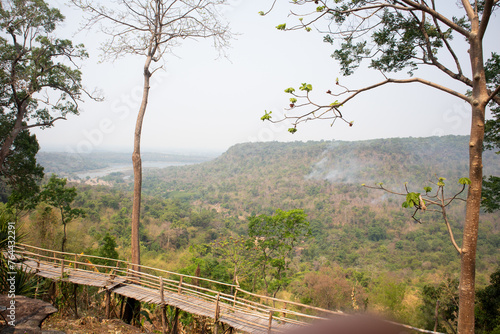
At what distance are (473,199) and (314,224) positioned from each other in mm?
44875

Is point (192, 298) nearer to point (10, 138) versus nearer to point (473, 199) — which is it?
point (473, 199)

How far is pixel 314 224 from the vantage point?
149 ft

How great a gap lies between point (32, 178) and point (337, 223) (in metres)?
45.3

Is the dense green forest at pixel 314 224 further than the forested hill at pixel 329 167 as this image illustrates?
No

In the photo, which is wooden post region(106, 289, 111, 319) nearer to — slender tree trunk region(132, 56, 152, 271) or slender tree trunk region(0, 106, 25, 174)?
slender tree trunk region(132, 56, 152, 271)

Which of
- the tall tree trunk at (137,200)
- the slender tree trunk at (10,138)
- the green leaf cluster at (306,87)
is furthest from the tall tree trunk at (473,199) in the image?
the slender tree trunk at (10,138)

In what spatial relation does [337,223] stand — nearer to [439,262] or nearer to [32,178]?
[439,262]

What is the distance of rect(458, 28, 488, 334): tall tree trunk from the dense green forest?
366 mm

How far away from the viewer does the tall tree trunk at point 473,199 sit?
2270 millimetres

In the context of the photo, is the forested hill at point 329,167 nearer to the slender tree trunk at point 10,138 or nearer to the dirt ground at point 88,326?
the slender tree trunk at point 10,138

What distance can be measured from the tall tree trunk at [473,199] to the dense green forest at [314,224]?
366 mm

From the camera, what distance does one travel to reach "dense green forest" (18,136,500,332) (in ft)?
43.7

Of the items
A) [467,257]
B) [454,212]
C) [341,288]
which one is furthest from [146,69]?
[454,212]

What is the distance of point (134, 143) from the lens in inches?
280
